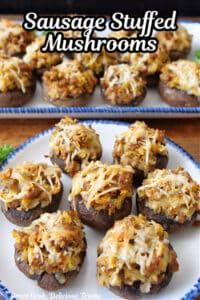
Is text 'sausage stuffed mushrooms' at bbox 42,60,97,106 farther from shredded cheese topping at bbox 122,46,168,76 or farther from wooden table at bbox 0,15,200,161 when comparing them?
shredded cheese topping at bbox 122,46,168,76

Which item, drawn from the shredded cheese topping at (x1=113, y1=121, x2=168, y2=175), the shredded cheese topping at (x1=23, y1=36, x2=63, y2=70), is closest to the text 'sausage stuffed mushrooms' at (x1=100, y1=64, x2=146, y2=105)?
the shredded cheese topping at (x1=23, y1=36, x2=63, y2=70)

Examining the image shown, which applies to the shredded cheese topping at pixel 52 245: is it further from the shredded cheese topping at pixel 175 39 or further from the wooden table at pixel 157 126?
the shredded cheese topping at pixel 175 39

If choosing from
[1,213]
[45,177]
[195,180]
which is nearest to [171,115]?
[195,180]

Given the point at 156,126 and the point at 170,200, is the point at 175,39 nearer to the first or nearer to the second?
the point at 156,126

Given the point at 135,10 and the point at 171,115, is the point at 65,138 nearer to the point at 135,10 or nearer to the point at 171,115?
the point at 171,115

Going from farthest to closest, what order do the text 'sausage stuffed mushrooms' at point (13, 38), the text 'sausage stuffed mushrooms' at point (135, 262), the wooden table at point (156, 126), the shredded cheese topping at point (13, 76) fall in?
1. the text 'sausage stuffed mushrooms' at point (13, 38)
2. the shredded cheese topping at point (13, 76)
3. the wooden table at point (156, 126)
4. the text 'sausage stuffed mushrooms' at point (135, 262)

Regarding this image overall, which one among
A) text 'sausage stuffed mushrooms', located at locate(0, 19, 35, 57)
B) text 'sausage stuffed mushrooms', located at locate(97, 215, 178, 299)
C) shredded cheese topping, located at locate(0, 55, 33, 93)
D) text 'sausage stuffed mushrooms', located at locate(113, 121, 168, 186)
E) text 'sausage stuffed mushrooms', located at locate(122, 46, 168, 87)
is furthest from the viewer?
text 'sausage stuffed mushrooms', located at locate(0, 19, 35, 57)

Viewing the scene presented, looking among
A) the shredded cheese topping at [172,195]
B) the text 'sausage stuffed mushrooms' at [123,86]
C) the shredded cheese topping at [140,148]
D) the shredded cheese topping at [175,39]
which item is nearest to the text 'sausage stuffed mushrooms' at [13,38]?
the text 'sausage stuffed mushrooms' at [123,86]
